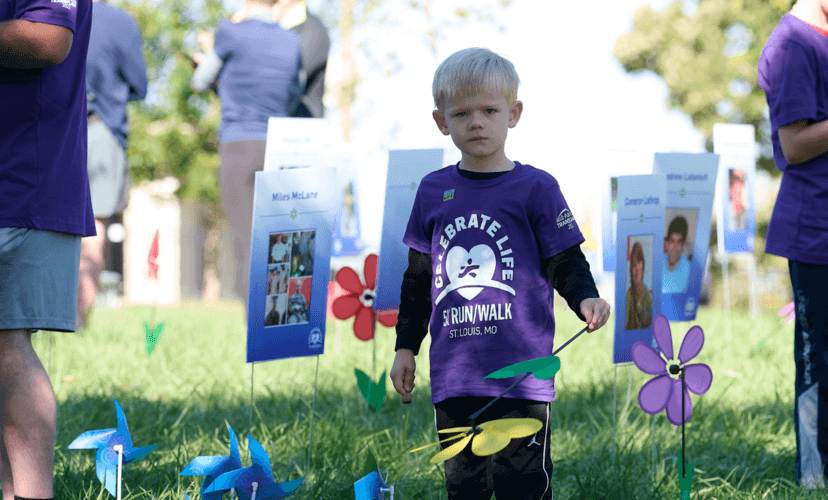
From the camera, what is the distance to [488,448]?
4.23ft

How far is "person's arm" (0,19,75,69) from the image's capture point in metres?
1.75

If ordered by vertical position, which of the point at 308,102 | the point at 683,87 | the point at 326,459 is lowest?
the point at 326,459

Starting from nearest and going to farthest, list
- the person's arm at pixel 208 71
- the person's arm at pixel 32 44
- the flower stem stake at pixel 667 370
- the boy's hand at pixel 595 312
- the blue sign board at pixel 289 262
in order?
the boy's hand at pixel 595 312 < the person's arm at pixel 32 44 < the flower stem stake at pixel 667 370 < the blue sign board at pixel 289 262 < the person's arm at pixel 208 71

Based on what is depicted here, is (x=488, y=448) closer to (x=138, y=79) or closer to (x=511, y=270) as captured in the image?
(x=511, y=270)

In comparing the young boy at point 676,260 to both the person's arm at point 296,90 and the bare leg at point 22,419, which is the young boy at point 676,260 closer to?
the bare leg at point 22,419

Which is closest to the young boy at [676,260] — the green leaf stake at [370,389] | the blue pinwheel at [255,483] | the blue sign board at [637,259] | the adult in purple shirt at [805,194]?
the blue sign board at [637,259]

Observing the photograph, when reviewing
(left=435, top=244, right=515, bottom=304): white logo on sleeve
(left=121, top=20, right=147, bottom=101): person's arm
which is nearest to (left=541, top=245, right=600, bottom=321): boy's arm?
(left=435, top=244, right=515, bottom=304): white logo on sleeve

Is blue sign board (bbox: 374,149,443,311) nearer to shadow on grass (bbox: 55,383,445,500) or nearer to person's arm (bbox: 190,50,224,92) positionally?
shadow on grass (bbox: 55,383,445,500)

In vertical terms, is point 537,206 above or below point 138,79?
below

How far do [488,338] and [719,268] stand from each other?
66.3 ft

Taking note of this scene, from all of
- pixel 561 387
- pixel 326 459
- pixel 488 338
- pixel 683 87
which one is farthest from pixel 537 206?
pixel 683 87

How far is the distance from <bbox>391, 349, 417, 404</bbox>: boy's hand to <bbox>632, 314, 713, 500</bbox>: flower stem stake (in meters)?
0.58

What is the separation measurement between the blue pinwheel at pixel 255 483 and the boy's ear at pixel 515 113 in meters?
0.87

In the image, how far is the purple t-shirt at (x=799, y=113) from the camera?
7.86 feet
